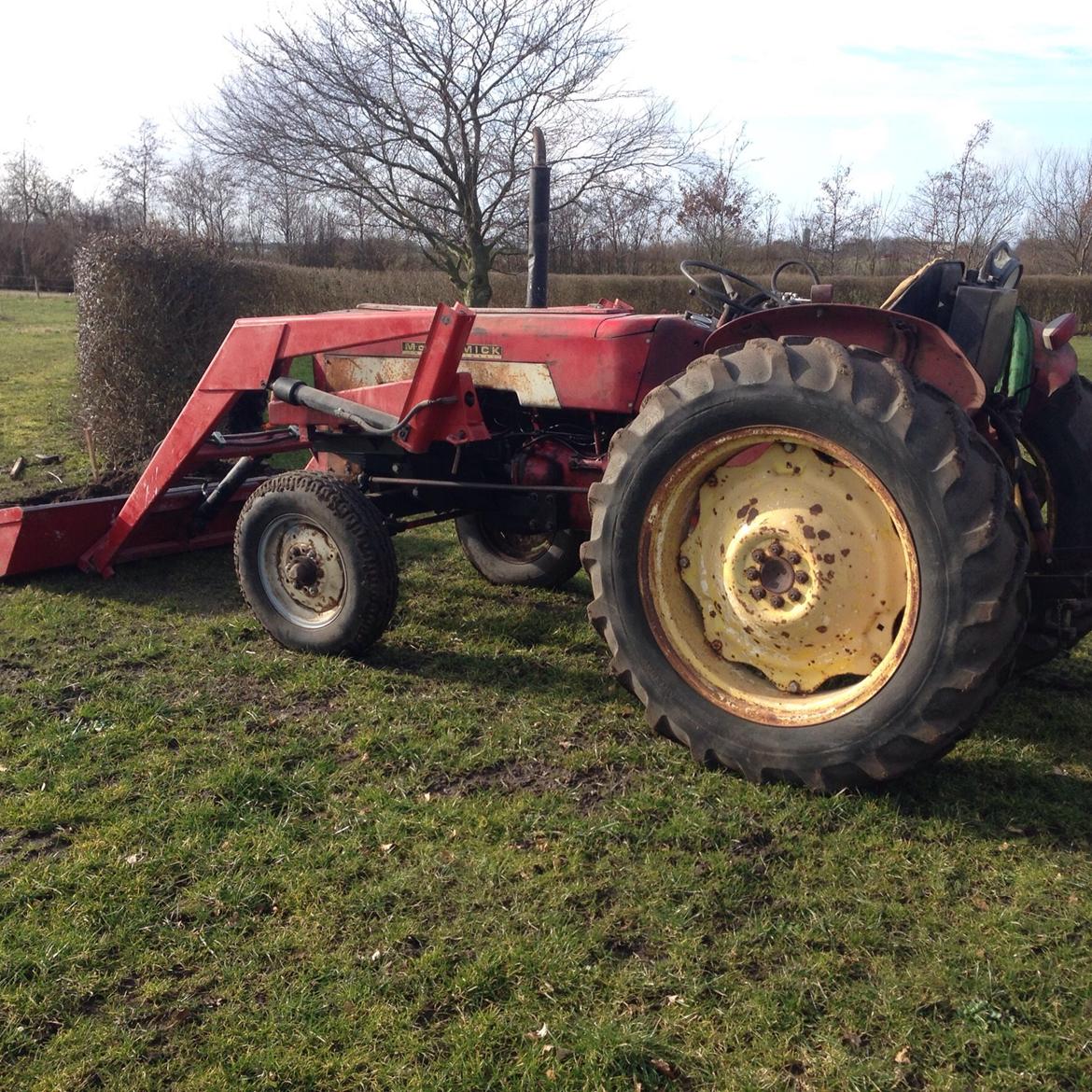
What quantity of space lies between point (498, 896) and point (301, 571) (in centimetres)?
205

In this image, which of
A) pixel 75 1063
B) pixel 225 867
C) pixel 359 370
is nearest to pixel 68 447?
pixel 359 370

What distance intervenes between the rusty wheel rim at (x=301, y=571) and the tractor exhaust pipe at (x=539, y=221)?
1.51 m

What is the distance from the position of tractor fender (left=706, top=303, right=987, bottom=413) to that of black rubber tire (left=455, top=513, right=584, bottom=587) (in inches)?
80.6

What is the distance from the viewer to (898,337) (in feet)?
10.4

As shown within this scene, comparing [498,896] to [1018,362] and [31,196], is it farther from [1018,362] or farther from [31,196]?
[31,196]

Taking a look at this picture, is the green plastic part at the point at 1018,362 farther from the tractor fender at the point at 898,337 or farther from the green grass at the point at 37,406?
the green grass at the point at 37,406

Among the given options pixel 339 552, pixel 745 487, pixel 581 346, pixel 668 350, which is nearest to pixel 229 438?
pixel 339 552

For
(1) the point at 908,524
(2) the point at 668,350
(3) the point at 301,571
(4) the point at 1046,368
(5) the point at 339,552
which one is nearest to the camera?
(1) the point at 908,524

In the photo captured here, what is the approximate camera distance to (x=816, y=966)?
2400mm

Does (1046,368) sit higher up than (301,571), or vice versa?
(1046,368)

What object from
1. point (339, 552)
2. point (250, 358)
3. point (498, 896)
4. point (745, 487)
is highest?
point (250, 358)

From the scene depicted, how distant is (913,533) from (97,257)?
7.68 metres

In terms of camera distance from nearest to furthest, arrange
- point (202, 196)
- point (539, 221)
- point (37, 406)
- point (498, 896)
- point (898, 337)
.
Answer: point (498, 896), point (898, 337), point (539, 221), point (37, 406), point (202, 196)

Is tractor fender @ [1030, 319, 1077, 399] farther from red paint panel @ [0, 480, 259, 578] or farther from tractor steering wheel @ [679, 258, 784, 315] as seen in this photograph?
red paint panel @ [0, 480, 259, 578]
